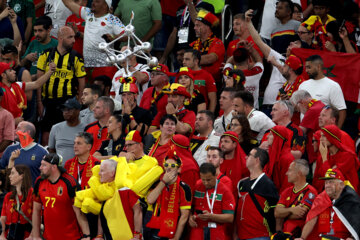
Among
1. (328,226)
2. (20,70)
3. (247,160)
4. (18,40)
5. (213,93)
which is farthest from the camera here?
(18,40)

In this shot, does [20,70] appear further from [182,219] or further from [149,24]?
[182,219]

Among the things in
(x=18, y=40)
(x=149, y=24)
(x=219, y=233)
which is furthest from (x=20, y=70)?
(x=219, y=233)

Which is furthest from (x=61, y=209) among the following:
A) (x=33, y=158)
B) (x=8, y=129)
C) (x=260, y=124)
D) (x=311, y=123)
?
(x=311, y=123)

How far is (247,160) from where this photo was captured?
1289 cm

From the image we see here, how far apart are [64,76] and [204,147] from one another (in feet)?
13.9

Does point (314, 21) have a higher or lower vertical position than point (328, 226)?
higher

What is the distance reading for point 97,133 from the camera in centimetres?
1529

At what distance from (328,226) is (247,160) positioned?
152 centimetres

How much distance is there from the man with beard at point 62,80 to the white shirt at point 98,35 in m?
0.60

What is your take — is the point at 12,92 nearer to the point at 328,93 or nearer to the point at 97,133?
the point at 97,133

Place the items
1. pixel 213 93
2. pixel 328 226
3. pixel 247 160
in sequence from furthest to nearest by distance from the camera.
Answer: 1. pixel 213 93
2. pixel 247 160
3. pixel 328 226

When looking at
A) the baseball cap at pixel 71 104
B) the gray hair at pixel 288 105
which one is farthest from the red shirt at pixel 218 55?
the gray hair at pixel 288 105

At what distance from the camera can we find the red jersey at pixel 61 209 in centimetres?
1365

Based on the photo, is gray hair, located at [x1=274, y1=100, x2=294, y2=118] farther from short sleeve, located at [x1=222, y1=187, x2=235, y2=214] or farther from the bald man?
the bald man
